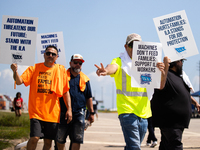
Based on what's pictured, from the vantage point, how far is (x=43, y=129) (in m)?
4.98

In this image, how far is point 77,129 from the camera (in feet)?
17.8

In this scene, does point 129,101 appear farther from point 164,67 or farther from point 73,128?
point 73,128

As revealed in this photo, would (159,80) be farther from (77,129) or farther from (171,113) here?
(77,129)

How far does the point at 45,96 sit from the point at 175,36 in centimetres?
227

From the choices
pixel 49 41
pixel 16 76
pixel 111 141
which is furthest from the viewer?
pixel 111 141

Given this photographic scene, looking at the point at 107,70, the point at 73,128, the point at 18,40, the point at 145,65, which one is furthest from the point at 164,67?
the point at 18,40

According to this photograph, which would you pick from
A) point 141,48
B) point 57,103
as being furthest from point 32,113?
point 141,48

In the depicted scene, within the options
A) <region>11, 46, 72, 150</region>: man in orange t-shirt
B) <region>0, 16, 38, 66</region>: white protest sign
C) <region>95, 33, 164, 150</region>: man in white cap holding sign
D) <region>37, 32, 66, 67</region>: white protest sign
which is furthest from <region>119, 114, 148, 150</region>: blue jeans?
<region>37, 32, 66, 67</region>: white protest sign

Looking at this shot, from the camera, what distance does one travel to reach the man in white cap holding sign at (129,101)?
3961mm

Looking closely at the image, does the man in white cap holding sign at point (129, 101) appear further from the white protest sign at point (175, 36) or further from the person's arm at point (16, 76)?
the person's arm at point (16, 76)

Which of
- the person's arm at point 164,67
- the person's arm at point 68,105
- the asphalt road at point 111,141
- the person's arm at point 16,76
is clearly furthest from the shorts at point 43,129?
the asphalt road at point 111,141

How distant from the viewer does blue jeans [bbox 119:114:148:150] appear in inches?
154

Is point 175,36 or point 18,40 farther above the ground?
point 18,40

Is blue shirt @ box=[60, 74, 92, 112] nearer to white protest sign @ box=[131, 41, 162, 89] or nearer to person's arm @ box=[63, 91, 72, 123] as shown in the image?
person's arm @ box=[63, 91, 72, 123]
